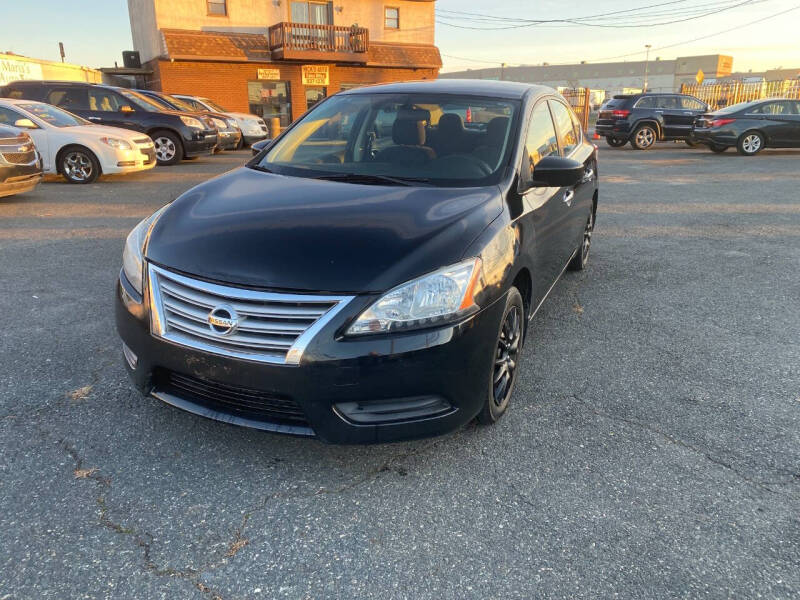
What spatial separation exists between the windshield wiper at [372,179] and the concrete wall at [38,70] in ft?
82.8

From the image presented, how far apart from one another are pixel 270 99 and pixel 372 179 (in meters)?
25.3

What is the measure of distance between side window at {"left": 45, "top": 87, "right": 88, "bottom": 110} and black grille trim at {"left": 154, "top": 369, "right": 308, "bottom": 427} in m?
12.8

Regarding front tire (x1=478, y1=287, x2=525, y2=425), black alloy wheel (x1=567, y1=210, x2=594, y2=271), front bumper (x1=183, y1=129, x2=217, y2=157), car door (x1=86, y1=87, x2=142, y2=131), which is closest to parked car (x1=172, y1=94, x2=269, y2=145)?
front bumper (x1=183, y1=129, x2=217, y2=157)

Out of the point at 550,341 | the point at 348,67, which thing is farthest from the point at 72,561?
the point at 348,67

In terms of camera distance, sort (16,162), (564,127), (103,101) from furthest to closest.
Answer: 1. (103,101)
2. (16,162)
3. (564,127)

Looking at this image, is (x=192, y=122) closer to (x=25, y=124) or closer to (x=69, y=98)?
(x=69, y=98)

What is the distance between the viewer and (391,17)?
27.7 meters

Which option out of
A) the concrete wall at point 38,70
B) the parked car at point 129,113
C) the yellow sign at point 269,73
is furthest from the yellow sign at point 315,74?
the parked car at point 129,113

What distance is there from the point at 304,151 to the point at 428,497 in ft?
7.75

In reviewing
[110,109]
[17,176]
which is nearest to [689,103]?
[110,109]

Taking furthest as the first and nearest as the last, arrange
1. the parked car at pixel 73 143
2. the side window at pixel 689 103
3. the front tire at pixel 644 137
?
the front tire at pixel 644 137, the side window at pixel 689 103, the parked car at pixel 73 143

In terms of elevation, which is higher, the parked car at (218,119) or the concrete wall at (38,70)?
the concrete wall at (38,70)

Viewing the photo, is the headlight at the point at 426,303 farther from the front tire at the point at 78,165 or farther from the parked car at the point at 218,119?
the parked car at the point at 218,119

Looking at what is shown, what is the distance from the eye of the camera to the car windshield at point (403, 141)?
3.32 metres
